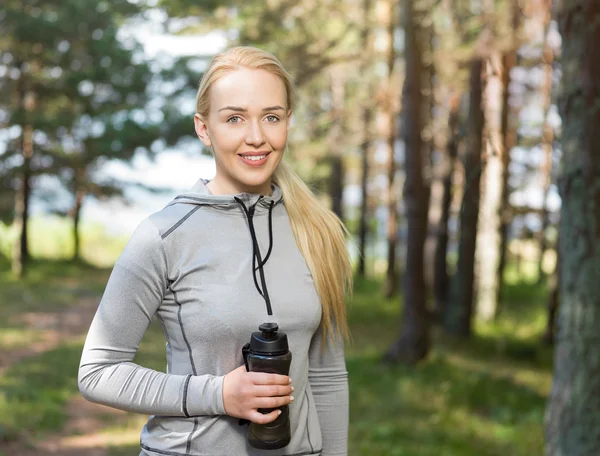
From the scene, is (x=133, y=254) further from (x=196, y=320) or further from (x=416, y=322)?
(x=416, y=322)

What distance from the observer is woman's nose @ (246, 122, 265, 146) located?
6.88 ft

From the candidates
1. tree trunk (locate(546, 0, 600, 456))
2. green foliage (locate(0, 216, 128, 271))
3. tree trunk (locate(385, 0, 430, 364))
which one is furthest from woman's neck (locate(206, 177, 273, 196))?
green foliage (locate(0, 216, 128, 271))

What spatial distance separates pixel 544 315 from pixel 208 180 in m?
18.4

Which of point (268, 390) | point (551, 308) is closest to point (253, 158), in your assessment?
point (268, 390)

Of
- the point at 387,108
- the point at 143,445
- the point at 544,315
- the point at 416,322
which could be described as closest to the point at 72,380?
the point at 416,322

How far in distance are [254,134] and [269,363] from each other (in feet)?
2.24

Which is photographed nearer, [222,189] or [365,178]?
[222,189]

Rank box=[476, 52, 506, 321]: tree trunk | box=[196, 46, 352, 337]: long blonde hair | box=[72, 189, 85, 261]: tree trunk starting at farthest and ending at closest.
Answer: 1. box=[72, 189, 85, 261]: tree trunk
2. box=[476, 52, 506, 321]: tree trunk
3. box=[196, 46, 352, 337]: long blonde hair

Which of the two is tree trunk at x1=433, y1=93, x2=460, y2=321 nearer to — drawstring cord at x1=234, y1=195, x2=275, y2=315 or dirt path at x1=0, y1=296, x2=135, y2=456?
dirt path at x1=0, y1=296, x2=135, y2=456

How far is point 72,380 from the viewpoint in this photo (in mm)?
9484

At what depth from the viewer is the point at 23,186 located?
21484mm

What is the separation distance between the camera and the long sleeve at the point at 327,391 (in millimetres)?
2326

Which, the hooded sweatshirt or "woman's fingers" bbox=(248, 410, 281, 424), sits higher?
the hooded sweatshirt

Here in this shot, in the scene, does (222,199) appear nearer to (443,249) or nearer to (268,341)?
(268,341)
